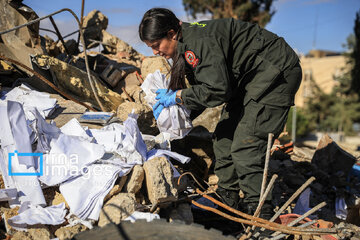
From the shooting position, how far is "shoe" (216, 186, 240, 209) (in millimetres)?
2715

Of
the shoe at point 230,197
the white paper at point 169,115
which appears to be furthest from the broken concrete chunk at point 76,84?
the shoe at point 230,197

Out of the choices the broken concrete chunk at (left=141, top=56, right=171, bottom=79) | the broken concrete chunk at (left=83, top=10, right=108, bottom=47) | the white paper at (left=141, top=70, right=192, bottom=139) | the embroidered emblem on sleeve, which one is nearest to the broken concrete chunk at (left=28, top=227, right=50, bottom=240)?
the white paper at (left=141, top=70, right=192, bottom=139)

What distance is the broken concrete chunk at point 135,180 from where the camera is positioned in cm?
218

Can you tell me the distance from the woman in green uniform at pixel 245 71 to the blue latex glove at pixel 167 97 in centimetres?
6

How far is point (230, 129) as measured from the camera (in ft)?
8.78

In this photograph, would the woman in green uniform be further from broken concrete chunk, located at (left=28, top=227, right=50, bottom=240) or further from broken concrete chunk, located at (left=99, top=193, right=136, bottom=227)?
broken concrete chunk, located at (left=28, top=227, right=50, bottom=240)

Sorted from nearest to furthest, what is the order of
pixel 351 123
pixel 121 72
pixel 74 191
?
1. pixel 74 191
2. pixel 121 72
3. pixel 351 123

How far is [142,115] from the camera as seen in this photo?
121 inches

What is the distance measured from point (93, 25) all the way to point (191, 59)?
4.39m

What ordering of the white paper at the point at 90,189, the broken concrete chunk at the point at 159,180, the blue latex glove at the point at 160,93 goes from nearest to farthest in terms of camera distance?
1. the white paper at the point at 90,189
2. the broken concrete chunk at the point at 159,180
3. the blue latex glove at the point at 160,93

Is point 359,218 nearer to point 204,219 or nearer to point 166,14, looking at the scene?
point 204,219

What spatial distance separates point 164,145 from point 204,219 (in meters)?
0.69

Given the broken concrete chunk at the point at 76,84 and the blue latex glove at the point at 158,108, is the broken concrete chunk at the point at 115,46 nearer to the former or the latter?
the broken concrete chunk at the point at 76,84

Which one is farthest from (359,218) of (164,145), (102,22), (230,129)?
(102,22)
